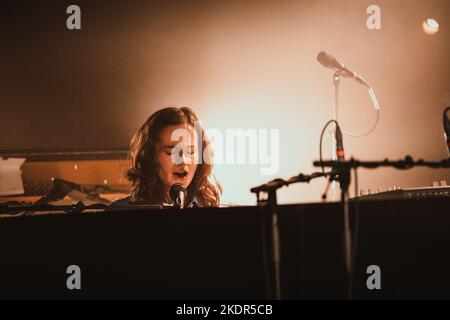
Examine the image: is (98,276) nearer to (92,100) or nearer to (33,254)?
(33,254)

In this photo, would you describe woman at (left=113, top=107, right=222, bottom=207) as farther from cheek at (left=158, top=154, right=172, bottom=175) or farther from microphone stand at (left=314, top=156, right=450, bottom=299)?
microphone stand at (left=314, top=156, right=450, bottom=299)

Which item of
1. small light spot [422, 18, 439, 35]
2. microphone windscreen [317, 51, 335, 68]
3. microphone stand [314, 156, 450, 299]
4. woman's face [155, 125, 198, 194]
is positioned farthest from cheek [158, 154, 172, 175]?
small light spot [422, 18, 439, 35]

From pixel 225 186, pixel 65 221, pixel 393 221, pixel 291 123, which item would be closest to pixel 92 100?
pixel 225 186

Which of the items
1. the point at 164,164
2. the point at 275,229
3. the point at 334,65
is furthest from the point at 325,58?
the point at 275,229

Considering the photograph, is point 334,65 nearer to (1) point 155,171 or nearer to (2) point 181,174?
(2) point 181,174

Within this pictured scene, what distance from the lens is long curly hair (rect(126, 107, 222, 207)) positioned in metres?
3.04

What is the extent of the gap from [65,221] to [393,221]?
0.95 metres

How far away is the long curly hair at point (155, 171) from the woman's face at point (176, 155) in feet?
0.10

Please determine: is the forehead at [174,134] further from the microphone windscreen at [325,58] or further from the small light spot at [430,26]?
the small light spot at [430,26]

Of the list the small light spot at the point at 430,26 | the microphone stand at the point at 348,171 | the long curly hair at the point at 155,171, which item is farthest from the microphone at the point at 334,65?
the microphone stand at the point at 348,171

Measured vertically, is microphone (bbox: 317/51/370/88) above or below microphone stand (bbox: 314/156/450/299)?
above

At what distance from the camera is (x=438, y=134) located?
4082mm
